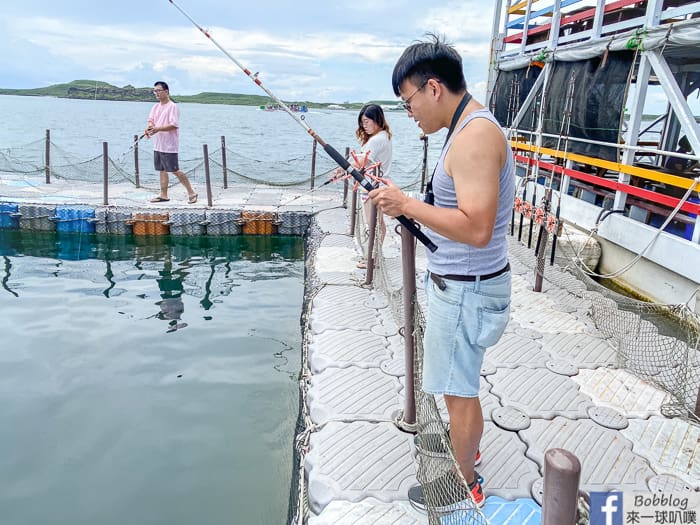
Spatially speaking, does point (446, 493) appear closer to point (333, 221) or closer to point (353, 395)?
point (353, 395)

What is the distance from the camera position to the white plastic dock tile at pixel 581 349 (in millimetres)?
4047

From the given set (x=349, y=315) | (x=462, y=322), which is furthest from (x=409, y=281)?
(x=349, y=315)

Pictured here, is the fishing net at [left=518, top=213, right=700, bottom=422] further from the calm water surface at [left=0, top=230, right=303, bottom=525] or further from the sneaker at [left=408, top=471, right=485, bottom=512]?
the calm water surface at [left=0, top=230, right=303, bottom=525]

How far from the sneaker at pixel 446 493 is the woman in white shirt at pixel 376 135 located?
320cm

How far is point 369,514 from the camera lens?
2471mm

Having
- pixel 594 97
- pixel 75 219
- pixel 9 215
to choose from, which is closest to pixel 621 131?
pixel 594 97

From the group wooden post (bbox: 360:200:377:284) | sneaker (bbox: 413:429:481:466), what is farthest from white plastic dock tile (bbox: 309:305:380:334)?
sneaker (bbox: 413:429:481:466)

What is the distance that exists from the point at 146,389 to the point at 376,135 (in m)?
3.26

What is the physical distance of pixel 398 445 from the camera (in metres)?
2.97

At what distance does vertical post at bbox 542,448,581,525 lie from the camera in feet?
4.14

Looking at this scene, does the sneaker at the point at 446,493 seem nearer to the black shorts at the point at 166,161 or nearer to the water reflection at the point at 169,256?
the water reflection at the point at 169,256

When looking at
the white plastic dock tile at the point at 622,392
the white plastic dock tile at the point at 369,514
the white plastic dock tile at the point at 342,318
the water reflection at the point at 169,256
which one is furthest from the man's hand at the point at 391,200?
the water reflection at the point at 169,256

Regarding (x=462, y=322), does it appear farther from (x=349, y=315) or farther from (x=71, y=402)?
(x=71, y=402)

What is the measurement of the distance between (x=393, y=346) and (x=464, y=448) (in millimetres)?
1982
